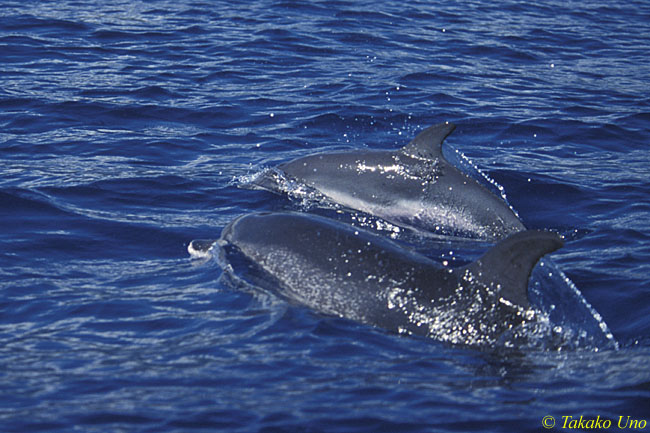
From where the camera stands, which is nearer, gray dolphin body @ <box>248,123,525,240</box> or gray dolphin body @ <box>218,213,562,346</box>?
gray dolphin body @ <box>218,213,562,346</box>

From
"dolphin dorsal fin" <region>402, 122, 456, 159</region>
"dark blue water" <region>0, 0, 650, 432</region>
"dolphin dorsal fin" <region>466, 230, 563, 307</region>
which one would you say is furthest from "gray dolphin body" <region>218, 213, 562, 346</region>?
"dolphin dorsal fin" <region>402, 122, 456, 159</region>

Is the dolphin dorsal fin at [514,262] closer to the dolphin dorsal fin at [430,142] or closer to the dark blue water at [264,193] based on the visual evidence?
the dark blue water at [264,193]

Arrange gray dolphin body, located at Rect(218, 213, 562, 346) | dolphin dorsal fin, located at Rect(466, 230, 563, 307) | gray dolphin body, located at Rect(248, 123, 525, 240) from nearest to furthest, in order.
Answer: dolphin dorsal fin, located at Rect(466, 230, 563, 307) < gray dolphin body, located at Rect(218, 213, 562, 346) < gray dolphin body, located at Rect(248, 123, 525, 240)

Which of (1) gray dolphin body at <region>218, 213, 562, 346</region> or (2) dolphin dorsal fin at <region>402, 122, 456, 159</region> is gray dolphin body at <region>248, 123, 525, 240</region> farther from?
(1) gray dolphin body at <region>218, 213, 562, 346</region>

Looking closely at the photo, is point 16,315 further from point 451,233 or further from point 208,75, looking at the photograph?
point 208,75

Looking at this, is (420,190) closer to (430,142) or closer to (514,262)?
(430,142)

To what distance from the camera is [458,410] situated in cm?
699

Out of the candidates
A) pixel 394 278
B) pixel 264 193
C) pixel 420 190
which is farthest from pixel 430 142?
pixel 394 278

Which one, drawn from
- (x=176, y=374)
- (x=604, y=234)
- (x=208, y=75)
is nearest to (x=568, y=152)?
(x=604, y=234)

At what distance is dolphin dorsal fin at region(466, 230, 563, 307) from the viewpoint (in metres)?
7.86

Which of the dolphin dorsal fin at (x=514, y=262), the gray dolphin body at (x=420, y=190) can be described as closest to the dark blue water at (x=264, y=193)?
the dolphin dorsal fin at (x=514, y=262)

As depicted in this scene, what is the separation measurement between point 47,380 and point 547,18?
21.6 meters

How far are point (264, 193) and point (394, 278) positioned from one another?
182 inches

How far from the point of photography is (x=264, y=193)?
13.0 m
